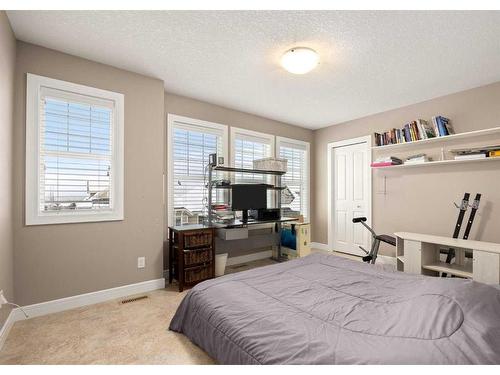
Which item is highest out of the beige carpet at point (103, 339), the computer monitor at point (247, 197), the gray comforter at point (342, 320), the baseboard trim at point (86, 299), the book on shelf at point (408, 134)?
the book on shelf at point (408, 134)

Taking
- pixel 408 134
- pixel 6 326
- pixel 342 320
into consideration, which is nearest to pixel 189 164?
pixel 6 326

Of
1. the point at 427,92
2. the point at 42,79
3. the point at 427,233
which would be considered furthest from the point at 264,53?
the point at 427,233

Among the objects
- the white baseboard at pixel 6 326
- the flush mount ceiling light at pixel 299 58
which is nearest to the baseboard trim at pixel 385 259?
the flush mount ceiling light at pixel 299 58

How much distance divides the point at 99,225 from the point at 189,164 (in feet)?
4.85

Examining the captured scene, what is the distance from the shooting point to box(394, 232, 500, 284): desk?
8.73 ft

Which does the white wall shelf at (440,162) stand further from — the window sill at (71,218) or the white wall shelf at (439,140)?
the window sill at (71,218)

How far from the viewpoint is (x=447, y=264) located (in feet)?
10.4

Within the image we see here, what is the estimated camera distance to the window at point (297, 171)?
16.5 feet

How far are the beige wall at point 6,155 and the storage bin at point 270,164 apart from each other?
3.03m

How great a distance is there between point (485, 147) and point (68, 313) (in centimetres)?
488

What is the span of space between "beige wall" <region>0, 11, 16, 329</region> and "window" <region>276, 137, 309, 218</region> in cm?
371

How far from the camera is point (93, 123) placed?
2.76m

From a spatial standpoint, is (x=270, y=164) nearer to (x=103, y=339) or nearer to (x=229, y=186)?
(x=229, y=186)

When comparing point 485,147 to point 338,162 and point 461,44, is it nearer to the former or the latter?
point 461,44
